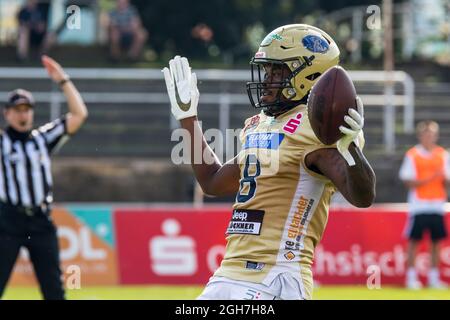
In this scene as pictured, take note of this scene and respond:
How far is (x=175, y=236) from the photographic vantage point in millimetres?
11969

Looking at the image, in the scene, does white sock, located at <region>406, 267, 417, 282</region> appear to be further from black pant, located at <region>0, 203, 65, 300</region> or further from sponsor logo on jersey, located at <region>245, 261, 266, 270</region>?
sponsor logo on jersey, located at <region>245, 261, 266, 270</region>

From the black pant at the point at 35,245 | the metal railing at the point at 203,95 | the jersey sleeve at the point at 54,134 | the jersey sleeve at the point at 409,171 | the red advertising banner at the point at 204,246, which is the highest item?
the jersey sleeve at the point at 54,134

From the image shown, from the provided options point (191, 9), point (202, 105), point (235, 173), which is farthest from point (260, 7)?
point (235, 173)

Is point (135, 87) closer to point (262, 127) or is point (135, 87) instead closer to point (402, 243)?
point (402, 243)

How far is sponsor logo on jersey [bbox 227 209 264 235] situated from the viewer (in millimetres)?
4359

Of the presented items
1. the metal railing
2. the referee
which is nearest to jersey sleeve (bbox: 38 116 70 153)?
the referee

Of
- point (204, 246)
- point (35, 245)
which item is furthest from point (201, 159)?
point (204, 246)

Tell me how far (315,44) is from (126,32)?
1246 centimetres

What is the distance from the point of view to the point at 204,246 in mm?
12023

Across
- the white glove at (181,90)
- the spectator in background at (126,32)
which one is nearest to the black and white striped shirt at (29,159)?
the white glove at (181,90)

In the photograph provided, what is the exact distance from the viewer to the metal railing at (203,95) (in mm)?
14734

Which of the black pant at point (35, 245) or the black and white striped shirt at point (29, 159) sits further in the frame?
the black and white striped shirt at point (29, 159)

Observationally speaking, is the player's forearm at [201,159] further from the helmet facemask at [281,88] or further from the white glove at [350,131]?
the white glove at [350,131]

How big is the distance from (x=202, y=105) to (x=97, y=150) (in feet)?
5.08
